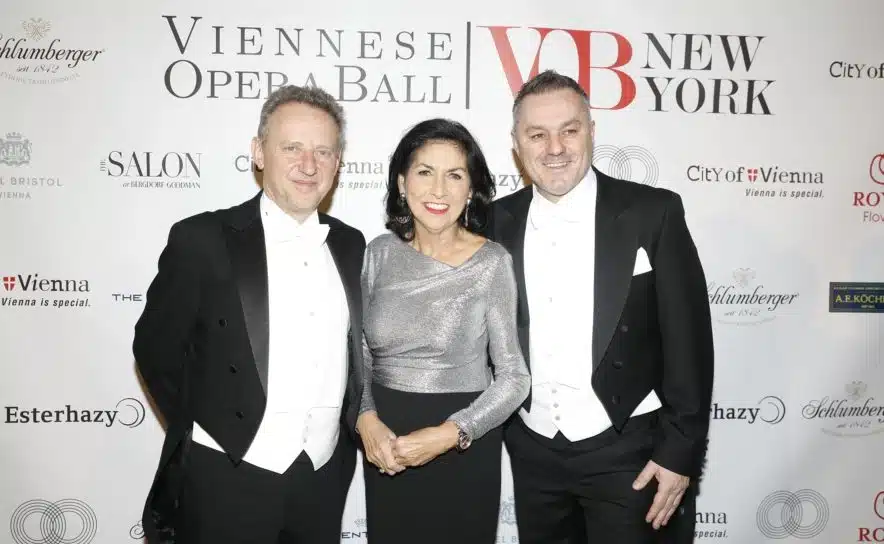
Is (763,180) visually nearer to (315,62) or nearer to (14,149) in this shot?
(315,62)

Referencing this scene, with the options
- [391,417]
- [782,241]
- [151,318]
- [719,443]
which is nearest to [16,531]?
[151,318]

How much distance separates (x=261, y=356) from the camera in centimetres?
184

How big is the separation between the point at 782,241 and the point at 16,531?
13.5ft

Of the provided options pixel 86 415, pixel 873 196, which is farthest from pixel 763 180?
pixel 86 415

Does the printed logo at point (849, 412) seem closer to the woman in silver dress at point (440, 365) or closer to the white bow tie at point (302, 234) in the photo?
the woman in silver dress at point (440, 365)

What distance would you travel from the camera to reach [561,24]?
305cm

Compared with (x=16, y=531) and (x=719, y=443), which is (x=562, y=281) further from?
(x=16, y=531)

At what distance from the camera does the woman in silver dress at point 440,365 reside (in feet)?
6.41

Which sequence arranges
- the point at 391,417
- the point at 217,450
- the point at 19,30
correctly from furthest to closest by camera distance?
the point at 19,30, the point at 391,417, the point at 217,450

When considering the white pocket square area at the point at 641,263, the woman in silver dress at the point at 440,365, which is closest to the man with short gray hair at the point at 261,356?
the woman in silver dress at the point at 440,365

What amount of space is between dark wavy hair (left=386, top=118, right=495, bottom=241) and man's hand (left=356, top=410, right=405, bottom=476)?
62 cm

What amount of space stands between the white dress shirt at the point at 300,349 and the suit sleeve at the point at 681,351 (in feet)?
3.43

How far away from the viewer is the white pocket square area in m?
2.04

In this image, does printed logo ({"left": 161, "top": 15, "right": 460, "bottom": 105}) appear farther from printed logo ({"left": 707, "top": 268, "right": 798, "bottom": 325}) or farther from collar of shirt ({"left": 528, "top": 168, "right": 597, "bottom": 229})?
printed logo ({"left": 707, "top": 268, "right": 798, "bottom": 325})
